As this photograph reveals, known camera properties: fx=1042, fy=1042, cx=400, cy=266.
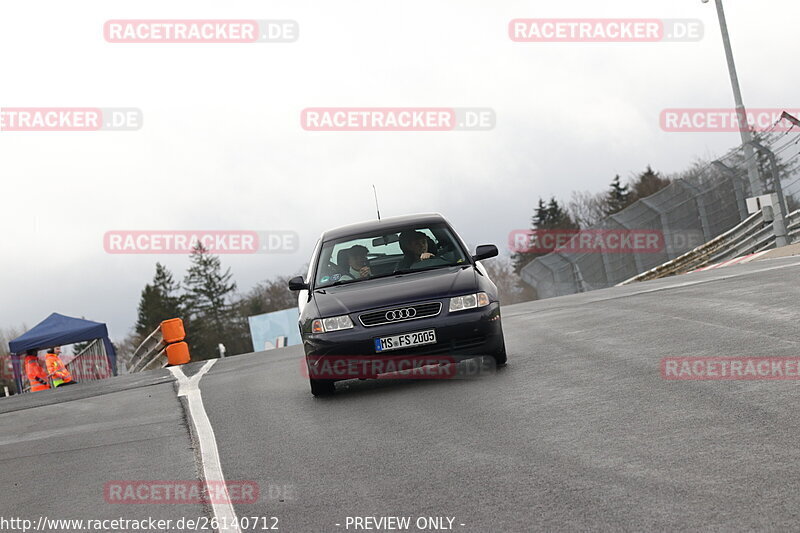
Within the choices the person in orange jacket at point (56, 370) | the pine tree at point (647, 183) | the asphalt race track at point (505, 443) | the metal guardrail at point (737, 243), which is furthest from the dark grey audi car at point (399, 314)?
the pine tree at point (647, 183)

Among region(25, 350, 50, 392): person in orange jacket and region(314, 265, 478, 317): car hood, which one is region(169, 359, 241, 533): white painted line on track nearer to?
region(314, 265, 478, 317): car hood

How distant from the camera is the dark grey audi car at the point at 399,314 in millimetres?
9695

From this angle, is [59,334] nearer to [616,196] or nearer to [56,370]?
[56,370]

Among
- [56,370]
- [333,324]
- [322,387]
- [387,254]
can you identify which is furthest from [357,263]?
[56,370]

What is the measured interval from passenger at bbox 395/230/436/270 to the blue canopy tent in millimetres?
19381

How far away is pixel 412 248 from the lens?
1109 centimetres

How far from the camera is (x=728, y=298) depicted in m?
13.2

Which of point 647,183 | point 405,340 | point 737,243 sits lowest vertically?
point 405,340

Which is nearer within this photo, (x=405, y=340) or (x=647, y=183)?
(x=405, y=340)

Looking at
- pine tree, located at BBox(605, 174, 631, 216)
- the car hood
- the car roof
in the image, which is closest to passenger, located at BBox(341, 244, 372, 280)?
the car hood

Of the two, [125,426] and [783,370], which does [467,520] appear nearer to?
[783,370]

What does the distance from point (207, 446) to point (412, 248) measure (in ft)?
12.8

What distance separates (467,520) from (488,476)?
2.80 feet

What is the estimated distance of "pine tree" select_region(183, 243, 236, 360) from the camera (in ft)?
345
